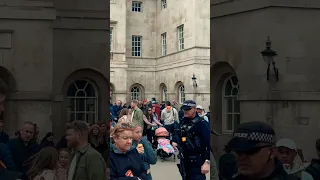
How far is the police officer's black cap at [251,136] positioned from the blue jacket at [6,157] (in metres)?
0.97

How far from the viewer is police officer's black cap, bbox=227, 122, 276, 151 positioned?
5.21ft

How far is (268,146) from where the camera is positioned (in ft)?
5.33

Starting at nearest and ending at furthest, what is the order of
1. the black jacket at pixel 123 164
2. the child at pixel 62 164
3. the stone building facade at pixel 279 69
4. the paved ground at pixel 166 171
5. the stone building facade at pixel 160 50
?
1. the stone building facade at pixel 279 69
2. the child at pixel 62 164
3. the black jacket at pixel 123 164
4. the paved ground at pixel 166 171
5. the stone building facade at pixel 160 50

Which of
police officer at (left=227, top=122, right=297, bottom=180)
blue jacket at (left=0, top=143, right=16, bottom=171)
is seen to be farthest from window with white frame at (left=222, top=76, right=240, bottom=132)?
blue jacket at (left=0, top=143, right=16, bottom=171)

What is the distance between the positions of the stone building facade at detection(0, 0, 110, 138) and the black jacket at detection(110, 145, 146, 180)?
1.72 meters

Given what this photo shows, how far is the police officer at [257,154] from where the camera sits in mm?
1585

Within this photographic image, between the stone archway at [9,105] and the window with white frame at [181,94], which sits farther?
the window with white frame at [181,94]

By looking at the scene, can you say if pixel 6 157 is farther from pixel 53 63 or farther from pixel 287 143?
pixel 287 143

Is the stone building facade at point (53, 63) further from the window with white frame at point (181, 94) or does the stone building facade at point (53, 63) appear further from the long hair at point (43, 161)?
the window with white frame at point (181, 94)

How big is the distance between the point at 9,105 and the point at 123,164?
1960 millimetres

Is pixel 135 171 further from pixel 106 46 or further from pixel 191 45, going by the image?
pixel 191 45

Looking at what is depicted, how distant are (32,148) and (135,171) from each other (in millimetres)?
2061

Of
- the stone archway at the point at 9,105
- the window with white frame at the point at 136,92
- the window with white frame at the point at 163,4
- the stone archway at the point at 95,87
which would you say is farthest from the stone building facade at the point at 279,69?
the window with white frame at the point at 163,4

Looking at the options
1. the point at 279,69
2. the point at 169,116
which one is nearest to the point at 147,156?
the point at 279,69
